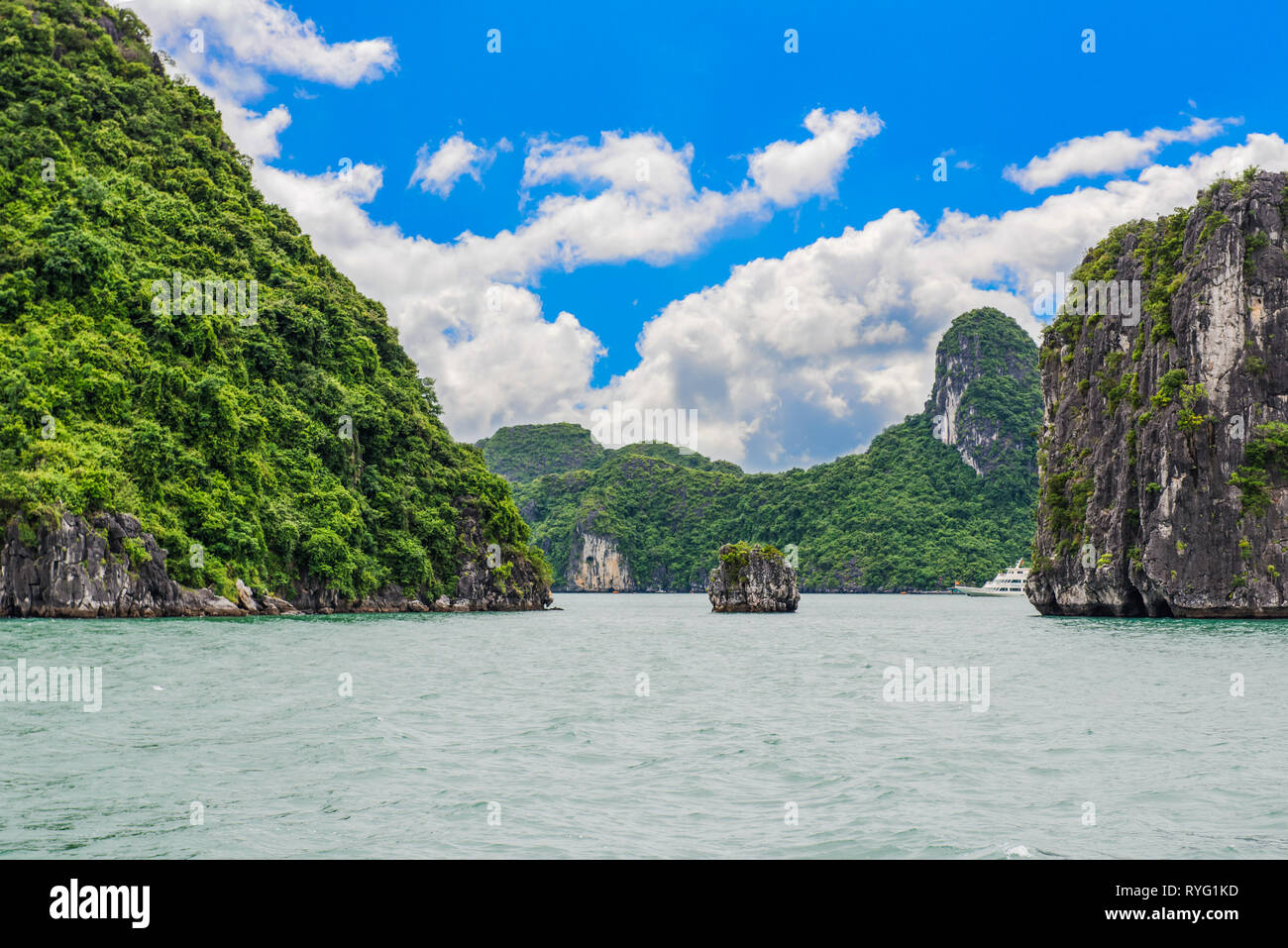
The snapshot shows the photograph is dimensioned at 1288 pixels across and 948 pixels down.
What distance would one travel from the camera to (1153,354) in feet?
193

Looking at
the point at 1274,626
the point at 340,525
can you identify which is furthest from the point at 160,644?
the point at 1274,626

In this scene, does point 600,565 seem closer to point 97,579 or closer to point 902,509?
point 902,509

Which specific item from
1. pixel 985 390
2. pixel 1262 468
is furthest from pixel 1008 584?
pixel 1262 468

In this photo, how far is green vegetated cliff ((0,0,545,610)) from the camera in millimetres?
47469

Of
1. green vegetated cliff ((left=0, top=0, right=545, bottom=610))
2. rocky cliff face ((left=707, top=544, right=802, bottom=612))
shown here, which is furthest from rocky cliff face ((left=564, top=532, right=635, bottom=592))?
rocky cliff face ((left=707, top=544, right=802, bottom=612))

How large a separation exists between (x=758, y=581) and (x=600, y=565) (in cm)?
11873

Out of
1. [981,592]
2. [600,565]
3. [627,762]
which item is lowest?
[981,592]

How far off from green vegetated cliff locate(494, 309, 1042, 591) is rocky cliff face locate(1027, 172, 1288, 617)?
78.3 metres

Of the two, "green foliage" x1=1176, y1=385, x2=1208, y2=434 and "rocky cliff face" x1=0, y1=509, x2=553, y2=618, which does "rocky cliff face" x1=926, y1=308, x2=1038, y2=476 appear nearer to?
"green foliage" x1=1176, y1=385, x2=1208, y2=434

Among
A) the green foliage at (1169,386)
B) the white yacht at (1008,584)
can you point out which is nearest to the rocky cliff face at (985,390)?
the white yacht at (1008,584)

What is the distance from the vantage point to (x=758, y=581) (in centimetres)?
7406

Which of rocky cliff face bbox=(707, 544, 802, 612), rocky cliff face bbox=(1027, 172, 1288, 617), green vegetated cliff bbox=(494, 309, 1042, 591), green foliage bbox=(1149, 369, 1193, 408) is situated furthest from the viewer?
green vegetated cliff bbox=(494, 309, 1042, 591)
